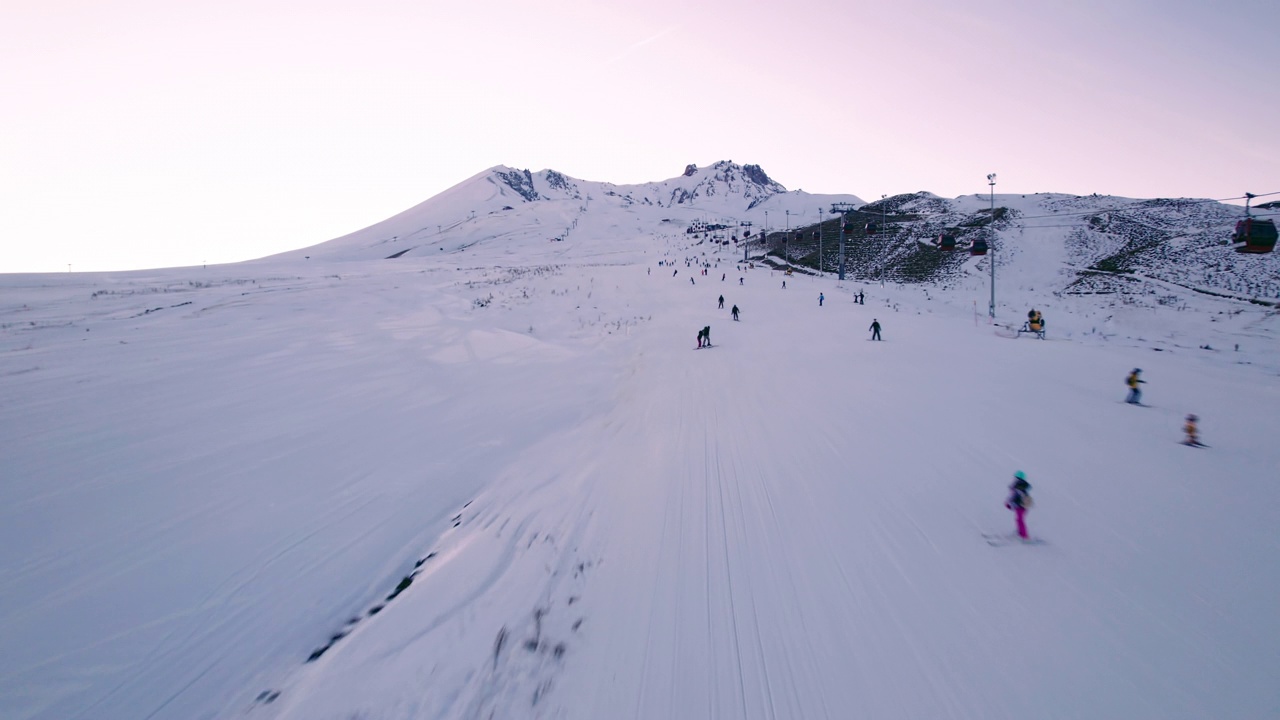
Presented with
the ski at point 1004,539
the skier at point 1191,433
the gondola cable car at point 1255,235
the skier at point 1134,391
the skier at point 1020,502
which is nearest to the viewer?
the skier at point 1020,502

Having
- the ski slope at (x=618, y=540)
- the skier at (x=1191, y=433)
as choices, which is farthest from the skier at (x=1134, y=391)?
the skier at (x=1191, y=433)

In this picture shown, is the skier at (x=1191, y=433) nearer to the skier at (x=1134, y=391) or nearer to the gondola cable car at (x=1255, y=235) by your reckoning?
the skier at (x=1134, y=391)

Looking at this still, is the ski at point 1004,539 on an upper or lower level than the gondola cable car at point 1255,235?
lower

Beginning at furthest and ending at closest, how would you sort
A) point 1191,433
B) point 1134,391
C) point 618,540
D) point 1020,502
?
point 1134,391 < point 1191,433 < point 618,540 < point 1020,502

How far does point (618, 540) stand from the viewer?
7973 mm

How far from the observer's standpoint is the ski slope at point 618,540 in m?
5.34

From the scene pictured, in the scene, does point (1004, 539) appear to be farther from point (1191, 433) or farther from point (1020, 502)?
point (1191, 433)

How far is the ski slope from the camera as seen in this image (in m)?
5.34

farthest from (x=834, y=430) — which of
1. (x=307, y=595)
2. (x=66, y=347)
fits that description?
(x=66, y=347)

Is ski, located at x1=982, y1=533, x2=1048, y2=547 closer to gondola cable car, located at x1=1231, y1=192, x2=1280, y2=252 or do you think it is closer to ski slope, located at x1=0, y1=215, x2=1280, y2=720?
ski slope, located at x1=0, y1=215, x2=1280, y2=720

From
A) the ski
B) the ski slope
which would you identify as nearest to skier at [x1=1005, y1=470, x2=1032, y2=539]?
the ski

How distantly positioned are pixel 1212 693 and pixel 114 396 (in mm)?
21228

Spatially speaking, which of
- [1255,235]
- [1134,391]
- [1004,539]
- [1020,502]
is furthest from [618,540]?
[1255,235]

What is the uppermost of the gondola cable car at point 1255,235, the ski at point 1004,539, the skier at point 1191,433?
the gondola cable car at point 1255,235
